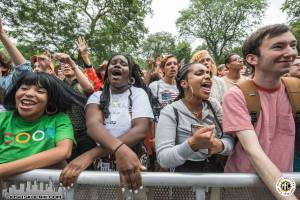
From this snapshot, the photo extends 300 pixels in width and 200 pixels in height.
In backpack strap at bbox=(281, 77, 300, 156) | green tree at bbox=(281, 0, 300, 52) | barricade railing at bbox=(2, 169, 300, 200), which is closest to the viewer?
barricade railing at bbox=(2, 169, 300, 200)

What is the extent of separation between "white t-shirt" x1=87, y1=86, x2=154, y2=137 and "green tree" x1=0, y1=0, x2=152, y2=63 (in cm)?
1979

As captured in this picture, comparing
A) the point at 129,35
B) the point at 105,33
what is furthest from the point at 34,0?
the point at 129,35

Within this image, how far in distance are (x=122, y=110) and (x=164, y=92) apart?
189cm

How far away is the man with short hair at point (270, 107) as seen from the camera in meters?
1.92

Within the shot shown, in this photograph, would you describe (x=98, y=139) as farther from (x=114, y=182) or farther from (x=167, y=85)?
(x=167, y=85)

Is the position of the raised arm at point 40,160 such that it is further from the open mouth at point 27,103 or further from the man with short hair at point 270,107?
the man with short hair at point 270,107

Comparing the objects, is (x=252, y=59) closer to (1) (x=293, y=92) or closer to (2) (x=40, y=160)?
(1) (x=293, y=92)

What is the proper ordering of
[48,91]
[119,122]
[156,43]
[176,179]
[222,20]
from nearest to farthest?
1. [176,179]
2. [48,91]
3. [119,122]
4. [222,20]
5. [156,43]

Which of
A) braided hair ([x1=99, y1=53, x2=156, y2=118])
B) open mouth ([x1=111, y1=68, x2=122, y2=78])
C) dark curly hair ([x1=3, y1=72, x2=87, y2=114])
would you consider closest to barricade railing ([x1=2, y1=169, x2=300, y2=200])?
dark curly hair ([x1=3, y1=72, x2=87, y2=114])

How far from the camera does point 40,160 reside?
6.27 feet

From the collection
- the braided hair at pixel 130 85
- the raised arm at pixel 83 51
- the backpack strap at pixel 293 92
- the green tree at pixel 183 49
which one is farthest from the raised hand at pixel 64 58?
the green tree at pixel 183 49

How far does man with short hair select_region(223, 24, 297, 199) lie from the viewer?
192cm

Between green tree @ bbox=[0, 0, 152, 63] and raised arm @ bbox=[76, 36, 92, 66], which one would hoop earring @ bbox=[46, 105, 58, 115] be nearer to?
raised arm @ bbox=[76, 36, 92, 66]

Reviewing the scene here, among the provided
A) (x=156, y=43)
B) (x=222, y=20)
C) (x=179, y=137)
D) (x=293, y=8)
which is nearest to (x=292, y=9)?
(x=293, y=8)
